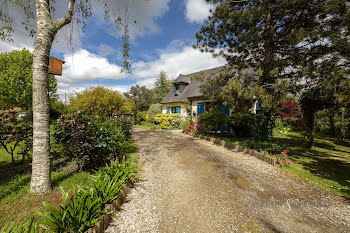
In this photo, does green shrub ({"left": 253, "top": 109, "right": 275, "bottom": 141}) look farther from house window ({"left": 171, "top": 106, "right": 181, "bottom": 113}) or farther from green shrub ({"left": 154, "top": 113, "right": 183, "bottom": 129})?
house window ({"left": 171, "top": 106, "right": 181, "bottom": 113})

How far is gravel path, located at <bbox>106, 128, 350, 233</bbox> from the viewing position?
2.55 m

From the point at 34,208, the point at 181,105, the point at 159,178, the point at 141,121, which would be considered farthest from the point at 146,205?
the point at 141,121

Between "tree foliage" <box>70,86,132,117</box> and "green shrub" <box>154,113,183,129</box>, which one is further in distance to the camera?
"green shrub" <box>154,113,183,129</box>

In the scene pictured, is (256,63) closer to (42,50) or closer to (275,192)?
(275,192)

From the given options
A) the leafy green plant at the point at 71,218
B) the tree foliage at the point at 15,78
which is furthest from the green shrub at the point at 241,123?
the tree foliage at the point at 15,78

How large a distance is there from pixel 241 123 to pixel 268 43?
492 centimetres

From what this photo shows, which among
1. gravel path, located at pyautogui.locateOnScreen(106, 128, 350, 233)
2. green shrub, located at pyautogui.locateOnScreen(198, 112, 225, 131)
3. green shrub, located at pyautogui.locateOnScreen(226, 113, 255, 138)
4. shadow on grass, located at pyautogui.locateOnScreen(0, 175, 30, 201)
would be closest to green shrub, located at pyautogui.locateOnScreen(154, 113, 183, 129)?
green shrub, located at pyautogui.locateOnScreen(198, 112, 225, 131)

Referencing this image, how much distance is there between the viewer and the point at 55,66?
3117mm

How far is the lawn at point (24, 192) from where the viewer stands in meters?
2.32

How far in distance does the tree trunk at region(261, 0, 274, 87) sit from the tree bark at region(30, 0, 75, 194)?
766 centimetres

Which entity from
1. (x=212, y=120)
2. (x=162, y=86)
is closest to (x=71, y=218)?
(x=212, y=120)

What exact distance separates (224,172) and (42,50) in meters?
5.76

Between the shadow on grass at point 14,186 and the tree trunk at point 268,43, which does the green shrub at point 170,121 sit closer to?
the tree trunk at point 268,43

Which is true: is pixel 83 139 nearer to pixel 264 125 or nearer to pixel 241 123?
pixel 264 125
